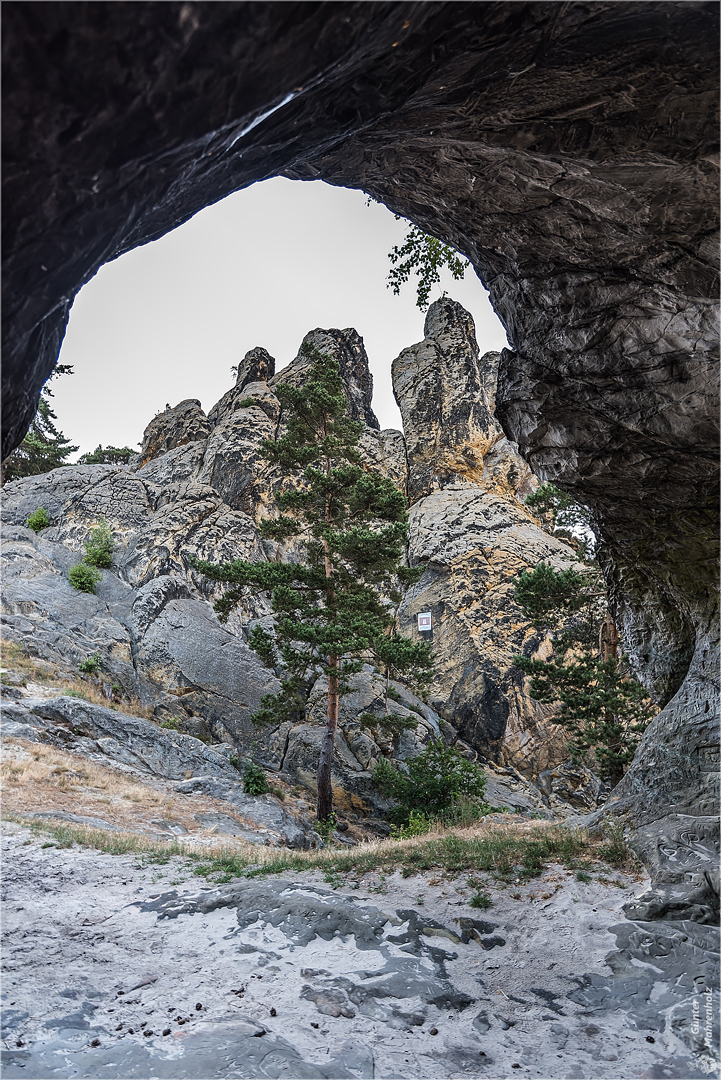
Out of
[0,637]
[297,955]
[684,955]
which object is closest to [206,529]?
[0,637]

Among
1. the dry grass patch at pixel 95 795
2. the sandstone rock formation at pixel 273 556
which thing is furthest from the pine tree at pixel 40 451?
the dry grass patch at pixel 95 795

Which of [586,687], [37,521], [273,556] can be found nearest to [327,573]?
[586,687]

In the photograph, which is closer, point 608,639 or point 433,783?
point 433,783

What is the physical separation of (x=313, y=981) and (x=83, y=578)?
25.8m

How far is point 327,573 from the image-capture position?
62.5ft

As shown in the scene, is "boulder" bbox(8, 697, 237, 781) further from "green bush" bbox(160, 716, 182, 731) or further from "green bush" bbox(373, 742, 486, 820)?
"green bush" bbox(373, 742, 486, 820)

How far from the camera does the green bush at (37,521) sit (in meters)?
30.6

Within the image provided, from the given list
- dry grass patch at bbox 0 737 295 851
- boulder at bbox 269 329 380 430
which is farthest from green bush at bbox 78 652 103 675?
boulder at bbox 269 329 380 430

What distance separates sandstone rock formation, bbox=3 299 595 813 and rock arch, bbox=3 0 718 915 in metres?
13.5

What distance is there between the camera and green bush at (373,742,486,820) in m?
15.9

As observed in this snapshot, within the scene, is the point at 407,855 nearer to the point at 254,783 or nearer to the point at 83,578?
the point at 254,783

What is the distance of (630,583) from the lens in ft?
38.2

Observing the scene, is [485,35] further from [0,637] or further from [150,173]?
[0,637]

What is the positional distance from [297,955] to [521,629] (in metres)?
25.1
